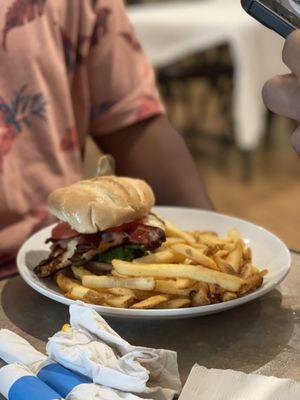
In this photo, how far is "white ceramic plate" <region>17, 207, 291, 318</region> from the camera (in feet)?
2.88

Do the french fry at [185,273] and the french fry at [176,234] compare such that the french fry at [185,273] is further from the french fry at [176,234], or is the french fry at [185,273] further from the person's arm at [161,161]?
the person's arm at [161,161]

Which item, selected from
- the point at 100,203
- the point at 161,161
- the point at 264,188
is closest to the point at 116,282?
the point at 100,203

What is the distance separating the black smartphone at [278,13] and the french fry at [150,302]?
33 centimetres

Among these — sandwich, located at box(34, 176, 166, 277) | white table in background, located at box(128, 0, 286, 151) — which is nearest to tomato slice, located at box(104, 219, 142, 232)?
sandwich, located at box(34, 176, 166, 277)

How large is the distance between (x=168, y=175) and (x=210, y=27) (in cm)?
242

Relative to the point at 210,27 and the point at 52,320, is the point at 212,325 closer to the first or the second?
the point at 52,320

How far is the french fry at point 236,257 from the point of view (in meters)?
0.96

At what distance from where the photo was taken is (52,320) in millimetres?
943

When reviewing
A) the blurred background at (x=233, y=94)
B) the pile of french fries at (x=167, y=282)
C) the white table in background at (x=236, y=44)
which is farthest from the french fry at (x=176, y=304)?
the white table in background at (x=236, y=44)

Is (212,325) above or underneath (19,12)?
underneath

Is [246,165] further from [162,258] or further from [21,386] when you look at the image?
[21,386]

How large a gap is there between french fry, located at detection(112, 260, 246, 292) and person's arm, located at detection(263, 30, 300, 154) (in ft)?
0.65

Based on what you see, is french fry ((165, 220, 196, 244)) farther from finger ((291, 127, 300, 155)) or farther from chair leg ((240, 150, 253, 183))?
chair leg ((240, 150, 253, 183))

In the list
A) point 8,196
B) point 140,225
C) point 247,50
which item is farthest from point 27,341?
point 247,50
